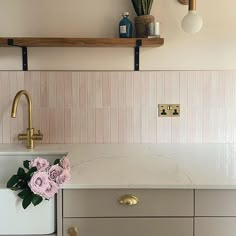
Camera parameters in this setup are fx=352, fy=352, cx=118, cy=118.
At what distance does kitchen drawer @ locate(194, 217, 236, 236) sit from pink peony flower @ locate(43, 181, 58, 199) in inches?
21.9

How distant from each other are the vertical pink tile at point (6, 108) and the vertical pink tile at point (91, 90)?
477 mm

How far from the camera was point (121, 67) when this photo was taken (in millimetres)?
2105

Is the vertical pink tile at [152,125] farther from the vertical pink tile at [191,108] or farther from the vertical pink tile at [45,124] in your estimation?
the vertical pink tile at [45,124]

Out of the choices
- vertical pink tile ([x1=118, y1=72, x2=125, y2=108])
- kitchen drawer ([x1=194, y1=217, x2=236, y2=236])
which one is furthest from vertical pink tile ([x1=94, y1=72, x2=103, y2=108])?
kitchen drawer ([x1=194, y1=217, x2=236, y2=236])

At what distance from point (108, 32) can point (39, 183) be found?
1096 mm

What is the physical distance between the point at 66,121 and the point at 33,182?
0.83 meters

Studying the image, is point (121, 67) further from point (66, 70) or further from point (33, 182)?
point (33, 182)

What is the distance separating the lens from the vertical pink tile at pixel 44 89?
6.84 ft

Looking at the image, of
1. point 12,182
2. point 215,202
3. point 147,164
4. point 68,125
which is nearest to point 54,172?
point 12,182

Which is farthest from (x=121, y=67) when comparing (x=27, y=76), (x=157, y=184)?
(x=157, y=184)

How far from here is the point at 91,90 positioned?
210 centimetres

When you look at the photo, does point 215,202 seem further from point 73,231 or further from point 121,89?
point 121,89

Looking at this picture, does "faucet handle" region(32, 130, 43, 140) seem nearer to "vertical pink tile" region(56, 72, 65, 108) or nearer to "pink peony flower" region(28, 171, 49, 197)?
"vertical pink tile" region(56, 72, 65, 108)

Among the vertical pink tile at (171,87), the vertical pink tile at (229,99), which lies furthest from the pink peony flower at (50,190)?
the vertical pink tile at (229,99)
